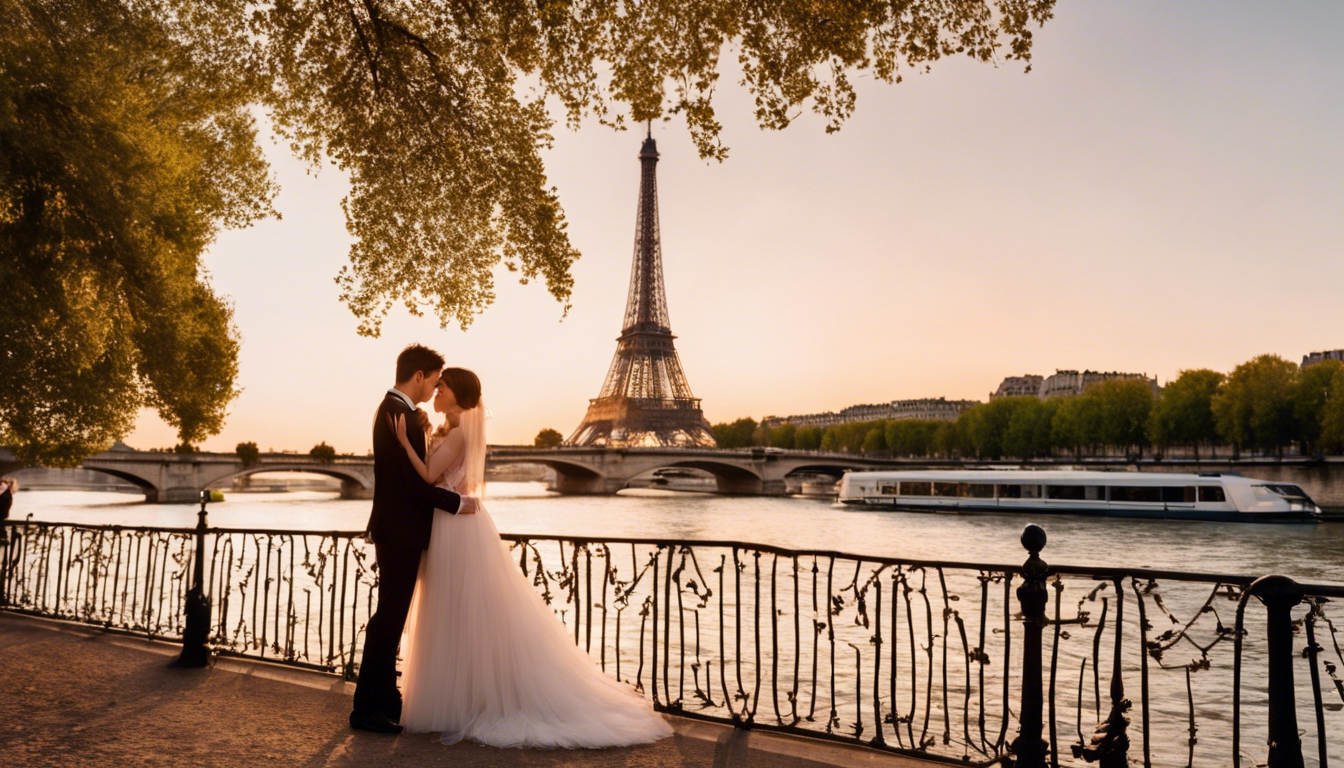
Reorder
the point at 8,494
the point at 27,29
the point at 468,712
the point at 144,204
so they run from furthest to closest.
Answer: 1. the point at 8,494
2. the point at 144,204
3. the point at 27,29
4. the point at 468,712

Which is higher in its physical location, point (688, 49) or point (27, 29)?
point (27, 29)

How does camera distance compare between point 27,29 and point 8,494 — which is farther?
point 8,494

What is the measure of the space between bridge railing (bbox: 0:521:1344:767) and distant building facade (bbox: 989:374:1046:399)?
145 metres

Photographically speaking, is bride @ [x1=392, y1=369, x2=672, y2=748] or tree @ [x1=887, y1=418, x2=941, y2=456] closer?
bride @ [x1=392, y1=369, x2=672, y2=748]

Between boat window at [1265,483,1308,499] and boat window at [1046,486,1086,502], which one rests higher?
boat window at [1265,483,1308,499]

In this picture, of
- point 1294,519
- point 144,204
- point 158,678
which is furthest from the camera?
point 1294,519

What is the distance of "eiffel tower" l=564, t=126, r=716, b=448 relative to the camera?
91250mm

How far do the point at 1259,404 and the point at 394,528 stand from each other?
70.5 m

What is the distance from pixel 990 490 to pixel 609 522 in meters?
19.7

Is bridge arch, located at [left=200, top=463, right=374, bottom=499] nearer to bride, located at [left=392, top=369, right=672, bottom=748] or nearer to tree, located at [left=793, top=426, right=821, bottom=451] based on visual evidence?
bride, located at [left=392, top=369, right=672, bottom=748]

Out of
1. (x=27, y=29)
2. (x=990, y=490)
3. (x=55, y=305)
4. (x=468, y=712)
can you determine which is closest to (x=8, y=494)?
(x=55, y=305)

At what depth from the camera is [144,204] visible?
35.2 feet

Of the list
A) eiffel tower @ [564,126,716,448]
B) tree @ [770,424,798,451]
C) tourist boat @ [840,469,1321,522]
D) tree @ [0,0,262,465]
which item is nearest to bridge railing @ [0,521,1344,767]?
tree @ [0,0,262,465]

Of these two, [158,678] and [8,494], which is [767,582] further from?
[158,678]
